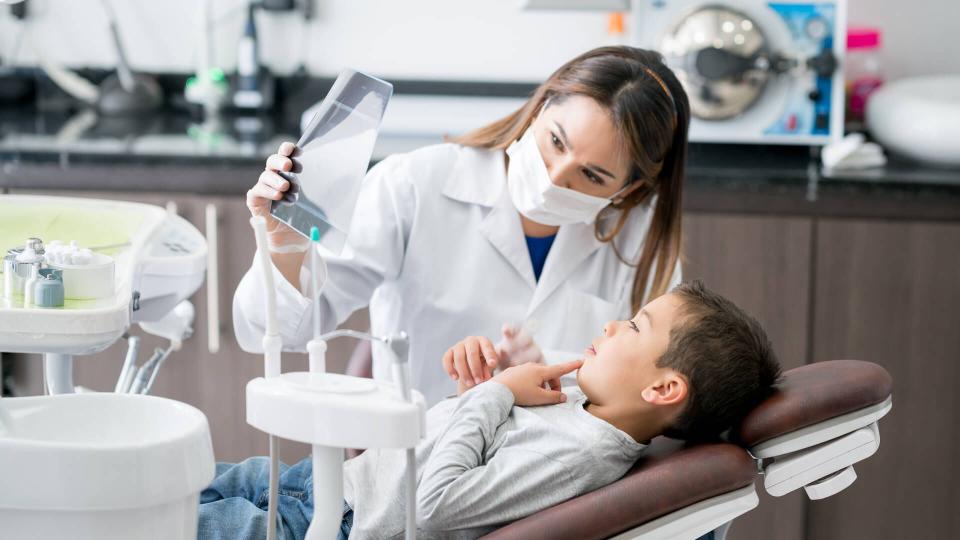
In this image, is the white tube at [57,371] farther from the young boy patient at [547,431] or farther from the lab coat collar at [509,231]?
the lab coat collar at [509,231]

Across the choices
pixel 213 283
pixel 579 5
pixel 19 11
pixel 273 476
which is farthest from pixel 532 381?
pixel 19 11

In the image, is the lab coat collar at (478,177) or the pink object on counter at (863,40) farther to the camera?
the pink object on counter at (863,40)

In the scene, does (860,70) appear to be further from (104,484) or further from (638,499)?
(104,484)

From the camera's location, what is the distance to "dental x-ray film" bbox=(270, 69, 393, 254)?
1.30 metres

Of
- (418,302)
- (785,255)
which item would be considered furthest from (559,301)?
(785,255)

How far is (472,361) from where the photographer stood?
1.50m

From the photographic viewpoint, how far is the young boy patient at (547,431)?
127cm

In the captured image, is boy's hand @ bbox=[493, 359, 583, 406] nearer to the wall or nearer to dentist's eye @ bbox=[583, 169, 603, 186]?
dentist's eye @ bbox=[583, 169, 603, 186]

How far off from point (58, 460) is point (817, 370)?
0.85 metres

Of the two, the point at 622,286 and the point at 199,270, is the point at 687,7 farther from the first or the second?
the point at 199,270

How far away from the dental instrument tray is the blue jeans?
0.78 ft

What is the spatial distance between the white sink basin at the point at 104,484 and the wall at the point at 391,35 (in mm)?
2098

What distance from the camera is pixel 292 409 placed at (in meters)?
0.96

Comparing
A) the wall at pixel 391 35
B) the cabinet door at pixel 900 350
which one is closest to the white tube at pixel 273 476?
the cabinet door at pixel 900 350
